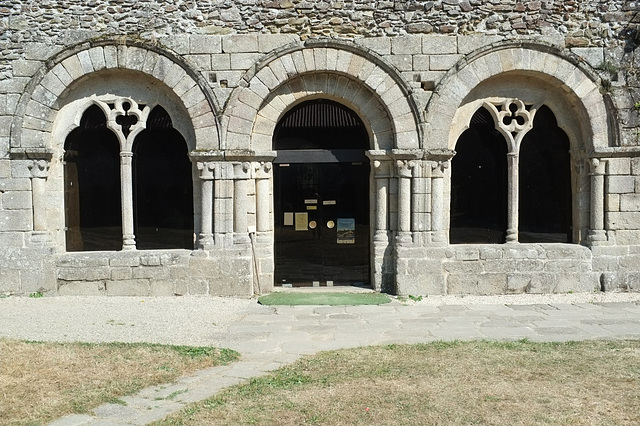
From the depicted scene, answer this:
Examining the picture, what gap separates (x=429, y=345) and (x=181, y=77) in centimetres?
522

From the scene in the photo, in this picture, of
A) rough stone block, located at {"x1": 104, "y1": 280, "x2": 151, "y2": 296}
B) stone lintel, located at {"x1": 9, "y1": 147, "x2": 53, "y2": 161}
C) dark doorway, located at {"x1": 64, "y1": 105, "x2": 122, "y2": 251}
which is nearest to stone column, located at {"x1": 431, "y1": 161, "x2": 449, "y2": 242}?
rough stone block, located at {"x1": 104, "y1": 280, "x2": 151, "y2": 296}

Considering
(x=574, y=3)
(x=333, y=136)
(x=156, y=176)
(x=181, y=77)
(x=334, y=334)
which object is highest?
(x=574, y=3)

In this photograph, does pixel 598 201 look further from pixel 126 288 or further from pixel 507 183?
pixel 126 288

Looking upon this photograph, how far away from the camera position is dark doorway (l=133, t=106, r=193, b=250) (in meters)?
9.52

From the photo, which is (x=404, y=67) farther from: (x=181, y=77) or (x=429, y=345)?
(x=429, y=345)

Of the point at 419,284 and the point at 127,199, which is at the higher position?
the point at 127,199

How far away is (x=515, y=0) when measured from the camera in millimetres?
8977

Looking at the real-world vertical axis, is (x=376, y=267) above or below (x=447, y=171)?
below

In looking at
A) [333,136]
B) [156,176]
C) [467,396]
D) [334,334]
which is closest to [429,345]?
[334,334]

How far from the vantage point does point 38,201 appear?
9086mm

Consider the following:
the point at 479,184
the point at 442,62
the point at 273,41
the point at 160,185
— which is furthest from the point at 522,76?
the point at 160,185

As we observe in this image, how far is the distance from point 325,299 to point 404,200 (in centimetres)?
183

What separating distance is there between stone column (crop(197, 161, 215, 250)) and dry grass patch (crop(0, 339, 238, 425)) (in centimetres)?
290

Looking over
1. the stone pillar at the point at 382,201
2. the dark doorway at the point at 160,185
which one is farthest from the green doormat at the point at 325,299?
the dark doorway at the point at 160,185
